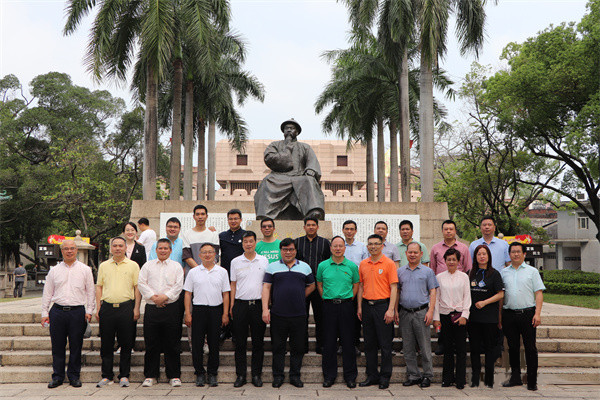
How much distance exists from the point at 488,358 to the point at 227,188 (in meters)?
50.3

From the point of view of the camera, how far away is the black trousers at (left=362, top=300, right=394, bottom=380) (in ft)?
19.5

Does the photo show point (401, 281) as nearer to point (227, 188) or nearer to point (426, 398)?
point (426, 398)

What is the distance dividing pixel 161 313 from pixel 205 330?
0.52m

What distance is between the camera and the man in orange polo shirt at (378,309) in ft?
19.6

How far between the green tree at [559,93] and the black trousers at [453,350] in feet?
44.4

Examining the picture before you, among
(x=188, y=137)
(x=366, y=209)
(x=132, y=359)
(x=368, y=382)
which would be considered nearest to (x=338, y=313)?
(x=368, y=382)

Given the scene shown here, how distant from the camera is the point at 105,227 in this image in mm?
26219

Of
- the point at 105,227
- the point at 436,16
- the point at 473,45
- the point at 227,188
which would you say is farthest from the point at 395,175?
the point at 227,188

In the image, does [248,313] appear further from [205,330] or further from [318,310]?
[318,310]

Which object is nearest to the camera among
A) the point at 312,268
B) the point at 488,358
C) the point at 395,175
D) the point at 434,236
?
the point at 488,358

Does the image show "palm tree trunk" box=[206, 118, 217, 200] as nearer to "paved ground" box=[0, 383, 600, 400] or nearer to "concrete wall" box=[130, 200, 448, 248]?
"concrete wall" box=[130, 200, 448, 248]

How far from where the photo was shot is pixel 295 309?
5973mm

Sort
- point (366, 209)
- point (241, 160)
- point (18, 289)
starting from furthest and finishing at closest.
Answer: point (241, 160), point (18, 289), point (366, 209)

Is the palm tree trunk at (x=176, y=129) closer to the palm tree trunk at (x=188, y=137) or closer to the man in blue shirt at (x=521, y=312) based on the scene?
the palm tree trunk at (x=188, y=137)
